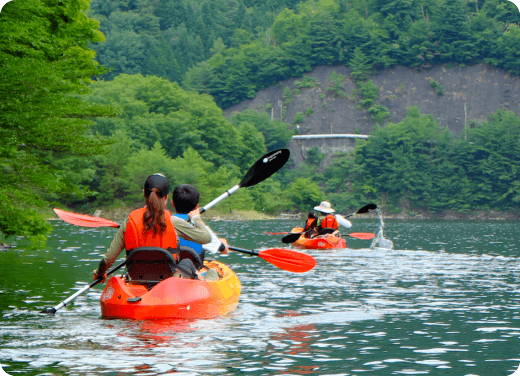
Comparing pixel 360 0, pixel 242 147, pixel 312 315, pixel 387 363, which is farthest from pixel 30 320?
pixel 360 0

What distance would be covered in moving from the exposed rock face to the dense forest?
1567 millimetres

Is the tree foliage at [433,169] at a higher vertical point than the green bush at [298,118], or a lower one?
lower

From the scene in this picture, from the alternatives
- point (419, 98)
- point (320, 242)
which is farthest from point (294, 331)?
point (419, 98)

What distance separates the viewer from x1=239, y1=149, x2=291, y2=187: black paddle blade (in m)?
12.4

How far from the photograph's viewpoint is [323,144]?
9419 centimetres

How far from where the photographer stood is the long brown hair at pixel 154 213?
8.42 m

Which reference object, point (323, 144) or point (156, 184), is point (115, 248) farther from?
point (323, 144)

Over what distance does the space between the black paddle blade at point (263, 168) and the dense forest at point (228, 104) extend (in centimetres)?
513

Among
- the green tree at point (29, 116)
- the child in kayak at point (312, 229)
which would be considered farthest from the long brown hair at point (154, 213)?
the child in kayak at point (312, 229)

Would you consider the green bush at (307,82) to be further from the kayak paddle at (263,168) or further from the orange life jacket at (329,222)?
the kayak paddle at (263,168)

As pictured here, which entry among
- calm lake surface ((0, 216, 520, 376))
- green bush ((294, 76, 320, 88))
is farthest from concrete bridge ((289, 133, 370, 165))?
calm lake surface ((0, 216, 520, 376))

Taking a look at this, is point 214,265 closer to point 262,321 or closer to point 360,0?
point 262,321

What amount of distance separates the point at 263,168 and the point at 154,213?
4365 millimetres

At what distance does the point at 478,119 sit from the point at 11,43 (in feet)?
280
